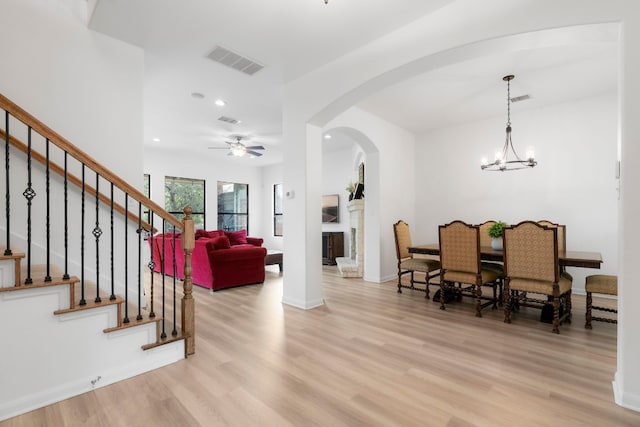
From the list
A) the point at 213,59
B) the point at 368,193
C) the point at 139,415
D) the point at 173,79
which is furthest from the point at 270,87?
the point at 139,415

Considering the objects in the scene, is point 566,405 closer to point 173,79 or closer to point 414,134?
point 173,79

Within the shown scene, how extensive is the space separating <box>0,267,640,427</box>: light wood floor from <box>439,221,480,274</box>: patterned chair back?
63 centimetres

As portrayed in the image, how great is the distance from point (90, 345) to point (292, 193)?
2759mm

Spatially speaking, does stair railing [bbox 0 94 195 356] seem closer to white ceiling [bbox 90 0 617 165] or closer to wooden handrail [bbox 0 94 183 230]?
wooden handrail [bbox 0 94 183 230]

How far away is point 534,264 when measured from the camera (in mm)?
3309

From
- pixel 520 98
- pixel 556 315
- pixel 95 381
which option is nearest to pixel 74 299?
pixel 95 381

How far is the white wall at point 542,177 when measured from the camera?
4789 mm

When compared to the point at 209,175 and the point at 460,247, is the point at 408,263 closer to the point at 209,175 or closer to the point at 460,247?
the point at 460,247

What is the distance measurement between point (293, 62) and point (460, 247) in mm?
3056

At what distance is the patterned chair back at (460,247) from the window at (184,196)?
23.1ft

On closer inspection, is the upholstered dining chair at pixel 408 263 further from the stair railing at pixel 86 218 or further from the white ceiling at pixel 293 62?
the stair railing at pixel 86 218

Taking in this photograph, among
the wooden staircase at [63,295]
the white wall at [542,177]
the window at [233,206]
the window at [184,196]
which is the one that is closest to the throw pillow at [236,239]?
the window at [184,196]

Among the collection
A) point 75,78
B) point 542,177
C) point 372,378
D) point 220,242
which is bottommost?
point 372,378

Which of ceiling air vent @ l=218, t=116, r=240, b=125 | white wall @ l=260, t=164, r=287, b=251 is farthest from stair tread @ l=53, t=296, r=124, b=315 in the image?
white wall @ l=260, t=164, r=287, b=251
